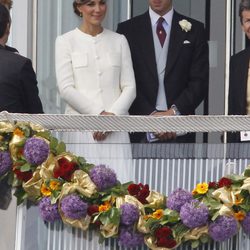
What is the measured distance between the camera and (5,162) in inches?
383

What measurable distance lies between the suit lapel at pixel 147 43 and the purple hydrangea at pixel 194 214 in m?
2.94

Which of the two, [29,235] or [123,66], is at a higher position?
[123,66]

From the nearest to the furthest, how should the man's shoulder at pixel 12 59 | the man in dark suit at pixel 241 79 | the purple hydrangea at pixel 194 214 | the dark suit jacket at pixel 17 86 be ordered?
the purple hydrangea at pixel 194 214, the dark suit jacket at pixel 17 86, the man's shoulder at pixel 12 59, the man in dark suit at pixel 241 79

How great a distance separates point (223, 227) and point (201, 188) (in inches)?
11.4

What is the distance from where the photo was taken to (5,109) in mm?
10812

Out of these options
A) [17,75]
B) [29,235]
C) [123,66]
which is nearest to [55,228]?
[29,235]

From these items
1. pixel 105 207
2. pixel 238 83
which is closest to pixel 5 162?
pixel 105 207

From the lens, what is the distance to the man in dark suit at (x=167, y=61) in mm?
11984

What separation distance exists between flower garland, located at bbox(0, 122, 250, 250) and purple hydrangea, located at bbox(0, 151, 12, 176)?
0.21ft

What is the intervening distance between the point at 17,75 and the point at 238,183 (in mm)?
2161

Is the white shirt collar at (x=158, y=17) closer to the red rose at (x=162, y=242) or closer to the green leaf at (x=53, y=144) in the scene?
the green leaf at (x=53, y=144)

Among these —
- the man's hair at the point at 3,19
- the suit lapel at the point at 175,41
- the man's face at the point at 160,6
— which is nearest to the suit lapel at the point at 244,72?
the suit lapel at the point at 175,41

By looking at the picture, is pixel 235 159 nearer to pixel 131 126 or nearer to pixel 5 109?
pixel 131 126

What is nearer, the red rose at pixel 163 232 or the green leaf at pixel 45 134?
the red rose at pixel 163 232
